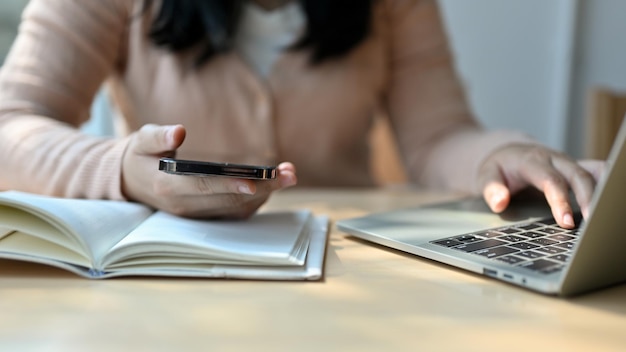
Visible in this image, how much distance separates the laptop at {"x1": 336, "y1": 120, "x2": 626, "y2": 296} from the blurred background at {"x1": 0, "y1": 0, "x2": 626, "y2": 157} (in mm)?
1473

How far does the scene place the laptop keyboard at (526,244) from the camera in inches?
16.1

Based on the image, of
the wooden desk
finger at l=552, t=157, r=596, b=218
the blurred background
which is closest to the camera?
the wooden desk

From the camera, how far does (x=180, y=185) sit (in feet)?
1.63

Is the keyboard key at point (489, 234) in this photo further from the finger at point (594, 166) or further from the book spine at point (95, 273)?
the book spine at point (95, 273)

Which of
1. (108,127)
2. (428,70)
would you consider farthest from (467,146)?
(108,127)

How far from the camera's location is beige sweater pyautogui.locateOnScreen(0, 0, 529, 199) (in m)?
0.77

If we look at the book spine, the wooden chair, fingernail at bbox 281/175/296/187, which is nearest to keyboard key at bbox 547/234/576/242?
fingernail at bbox 281/175/296/187

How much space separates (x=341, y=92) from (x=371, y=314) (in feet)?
2.20

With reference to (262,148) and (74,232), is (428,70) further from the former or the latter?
(74,232)

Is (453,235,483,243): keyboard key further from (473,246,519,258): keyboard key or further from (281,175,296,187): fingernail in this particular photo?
(281,175,296,187): fingernail

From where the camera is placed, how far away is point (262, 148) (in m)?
0.97

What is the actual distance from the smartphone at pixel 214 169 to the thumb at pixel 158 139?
30mm

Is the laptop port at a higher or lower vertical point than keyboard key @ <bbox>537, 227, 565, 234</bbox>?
lower

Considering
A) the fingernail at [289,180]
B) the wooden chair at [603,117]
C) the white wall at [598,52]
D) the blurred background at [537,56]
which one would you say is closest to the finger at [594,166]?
the fingernail at [289,180]
